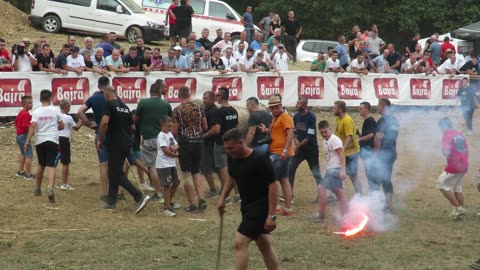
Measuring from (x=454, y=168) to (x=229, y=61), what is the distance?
9.25 m

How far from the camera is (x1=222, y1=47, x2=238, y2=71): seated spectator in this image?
20.8m

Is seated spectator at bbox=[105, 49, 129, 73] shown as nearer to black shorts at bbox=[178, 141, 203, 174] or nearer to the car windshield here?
black shorts at bbox=[178, 141, 203, 174]

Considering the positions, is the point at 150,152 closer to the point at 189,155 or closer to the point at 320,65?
the point at 189,155

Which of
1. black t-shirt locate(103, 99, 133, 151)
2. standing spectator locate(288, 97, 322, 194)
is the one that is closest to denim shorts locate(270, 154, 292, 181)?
standing spectator locate(288, 97, 322, 194)

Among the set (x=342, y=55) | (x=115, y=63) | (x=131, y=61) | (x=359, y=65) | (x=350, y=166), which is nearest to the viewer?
(x=350, y=166)

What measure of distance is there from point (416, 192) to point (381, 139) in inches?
110

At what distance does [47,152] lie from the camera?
517 inches

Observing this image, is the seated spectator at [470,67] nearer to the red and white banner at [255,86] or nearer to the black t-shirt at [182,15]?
the red and white banner at [255,86]

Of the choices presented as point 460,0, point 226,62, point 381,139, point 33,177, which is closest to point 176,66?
point 226,62

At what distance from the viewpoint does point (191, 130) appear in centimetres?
1318

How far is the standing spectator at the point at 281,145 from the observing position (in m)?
13.1

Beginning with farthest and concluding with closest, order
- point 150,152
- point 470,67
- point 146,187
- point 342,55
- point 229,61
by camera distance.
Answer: point 470,67 < point 342,55 < point 229,61 < point 146,187 < point 150,152

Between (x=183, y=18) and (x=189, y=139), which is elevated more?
(x=183, y=18)

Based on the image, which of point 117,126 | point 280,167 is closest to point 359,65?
point 280,167
